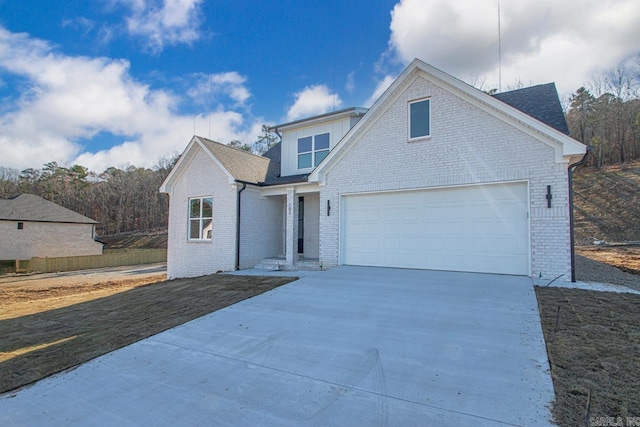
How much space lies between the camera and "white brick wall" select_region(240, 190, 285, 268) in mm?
13000

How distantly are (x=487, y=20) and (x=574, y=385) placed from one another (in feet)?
45.3

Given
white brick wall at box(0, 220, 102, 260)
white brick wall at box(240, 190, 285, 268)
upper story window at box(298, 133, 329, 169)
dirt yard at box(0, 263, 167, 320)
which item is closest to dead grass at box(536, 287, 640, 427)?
upper story window at box(298, 133, 329, 169)

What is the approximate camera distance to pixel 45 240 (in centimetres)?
2948

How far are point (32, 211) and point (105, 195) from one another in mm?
19878

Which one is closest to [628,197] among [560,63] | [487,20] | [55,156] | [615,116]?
[615,116]

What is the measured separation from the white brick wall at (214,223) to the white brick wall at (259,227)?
0.46m

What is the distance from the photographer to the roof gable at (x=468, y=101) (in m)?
7.78

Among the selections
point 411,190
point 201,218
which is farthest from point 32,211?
point 411,190

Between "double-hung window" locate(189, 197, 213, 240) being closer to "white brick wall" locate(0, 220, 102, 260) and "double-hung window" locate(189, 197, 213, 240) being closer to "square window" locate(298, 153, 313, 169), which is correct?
"square window" locate(298, 153, 313, 169)

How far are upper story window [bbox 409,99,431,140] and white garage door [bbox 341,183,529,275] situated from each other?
5.89 feet

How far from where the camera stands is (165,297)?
8.66m

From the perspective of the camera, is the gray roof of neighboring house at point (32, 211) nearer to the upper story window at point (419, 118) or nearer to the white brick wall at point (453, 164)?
the white brick wall at point (453, 164)

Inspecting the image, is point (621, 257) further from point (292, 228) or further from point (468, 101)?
point (292, 228)

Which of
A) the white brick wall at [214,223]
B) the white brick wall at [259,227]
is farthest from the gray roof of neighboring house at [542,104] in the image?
the white brick wall at [214,223]
